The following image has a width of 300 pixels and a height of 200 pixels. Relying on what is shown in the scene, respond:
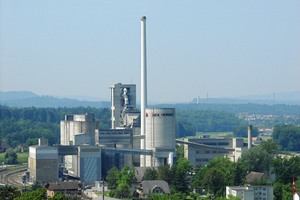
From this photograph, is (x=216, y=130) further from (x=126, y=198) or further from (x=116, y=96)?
(x=126, y=198)

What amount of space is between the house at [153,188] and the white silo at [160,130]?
1195 cm

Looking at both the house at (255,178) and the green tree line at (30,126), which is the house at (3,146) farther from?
the house at (255,178)

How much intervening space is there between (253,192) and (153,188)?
7532 millimetres

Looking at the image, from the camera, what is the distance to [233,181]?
186 ft

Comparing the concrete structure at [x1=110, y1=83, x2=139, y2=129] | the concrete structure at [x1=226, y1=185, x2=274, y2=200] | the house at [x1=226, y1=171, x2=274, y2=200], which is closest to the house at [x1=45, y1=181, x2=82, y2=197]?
the house at [x1=226, y1=171, x2=274, y2=200]

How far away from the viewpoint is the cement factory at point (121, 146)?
6706cm

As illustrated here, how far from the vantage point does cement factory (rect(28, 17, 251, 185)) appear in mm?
67062

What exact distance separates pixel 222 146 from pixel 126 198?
83.8 ft

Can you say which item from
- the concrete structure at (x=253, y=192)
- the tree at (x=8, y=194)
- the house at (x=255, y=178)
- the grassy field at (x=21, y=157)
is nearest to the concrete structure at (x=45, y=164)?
the house at (x=255, y=178)

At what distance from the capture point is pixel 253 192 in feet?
164

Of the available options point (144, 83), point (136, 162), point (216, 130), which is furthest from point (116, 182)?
point (216, 130)

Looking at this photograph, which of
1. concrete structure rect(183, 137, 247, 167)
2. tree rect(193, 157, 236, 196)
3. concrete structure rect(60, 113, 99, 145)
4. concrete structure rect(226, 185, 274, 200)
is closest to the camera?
concrete structure rect(226, 185, 274, 200)

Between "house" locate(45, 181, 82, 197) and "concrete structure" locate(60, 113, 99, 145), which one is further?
"concrete structure" locate(60, 113, 99, 145)

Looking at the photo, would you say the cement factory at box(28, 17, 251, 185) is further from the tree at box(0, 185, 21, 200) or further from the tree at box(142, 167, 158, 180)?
the tree at box(0, 185, 21, 200)
